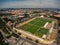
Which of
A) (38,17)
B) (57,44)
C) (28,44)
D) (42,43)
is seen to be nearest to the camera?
(57,44)

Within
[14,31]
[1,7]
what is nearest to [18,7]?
[1,7]

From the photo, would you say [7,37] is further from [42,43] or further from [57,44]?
[57,44]

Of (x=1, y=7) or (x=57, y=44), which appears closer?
(x=57, y=44)

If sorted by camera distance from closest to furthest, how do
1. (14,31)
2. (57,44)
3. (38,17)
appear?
(57,44) → (14,31) → (38,17)

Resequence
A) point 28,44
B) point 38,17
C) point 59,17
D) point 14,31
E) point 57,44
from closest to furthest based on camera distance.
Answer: point 57,44
point 28,44
point 14,31
point 59,17
point 38,17

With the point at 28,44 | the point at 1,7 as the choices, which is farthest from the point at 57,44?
the point at 1,7

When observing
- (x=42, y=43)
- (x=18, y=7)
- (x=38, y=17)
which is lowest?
(x=42, y=43)

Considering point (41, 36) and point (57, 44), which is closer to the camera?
point (57, 44)

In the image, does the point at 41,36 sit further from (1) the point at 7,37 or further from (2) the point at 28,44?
(1) the point at 7,37

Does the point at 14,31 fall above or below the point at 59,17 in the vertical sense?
below
